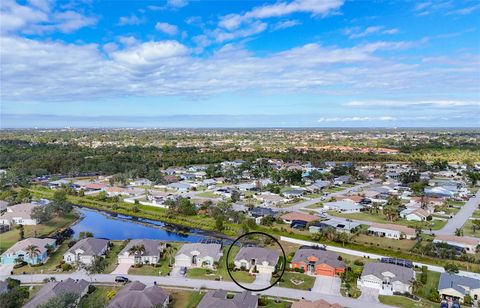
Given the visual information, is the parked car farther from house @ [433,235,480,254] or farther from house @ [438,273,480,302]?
house @ [433,235,480,254]

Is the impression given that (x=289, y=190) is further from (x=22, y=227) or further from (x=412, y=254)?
(x=22, y=227)

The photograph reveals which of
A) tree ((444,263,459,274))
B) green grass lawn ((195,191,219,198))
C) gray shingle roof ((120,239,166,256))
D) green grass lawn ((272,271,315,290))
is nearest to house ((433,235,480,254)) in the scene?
tree ((444,263,459,274))

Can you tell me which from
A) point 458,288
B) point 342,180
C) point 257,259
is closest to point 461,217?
point 458,288

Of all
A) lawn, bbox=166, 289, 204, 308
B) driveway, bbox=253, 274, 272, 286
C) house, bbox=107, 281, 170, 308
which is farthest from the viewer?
driveway, bbox=253, 274, 272, 286

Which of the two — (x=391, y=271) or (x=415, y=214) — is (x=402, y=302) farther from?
(x=415, y=214)

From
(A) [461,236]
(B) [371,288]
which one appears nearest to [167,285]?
(B) [371,288]

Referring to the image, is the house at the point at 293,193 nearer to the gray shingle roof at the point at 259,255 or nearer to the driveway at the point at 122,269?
the gray shingle roof at the point at 259,255
